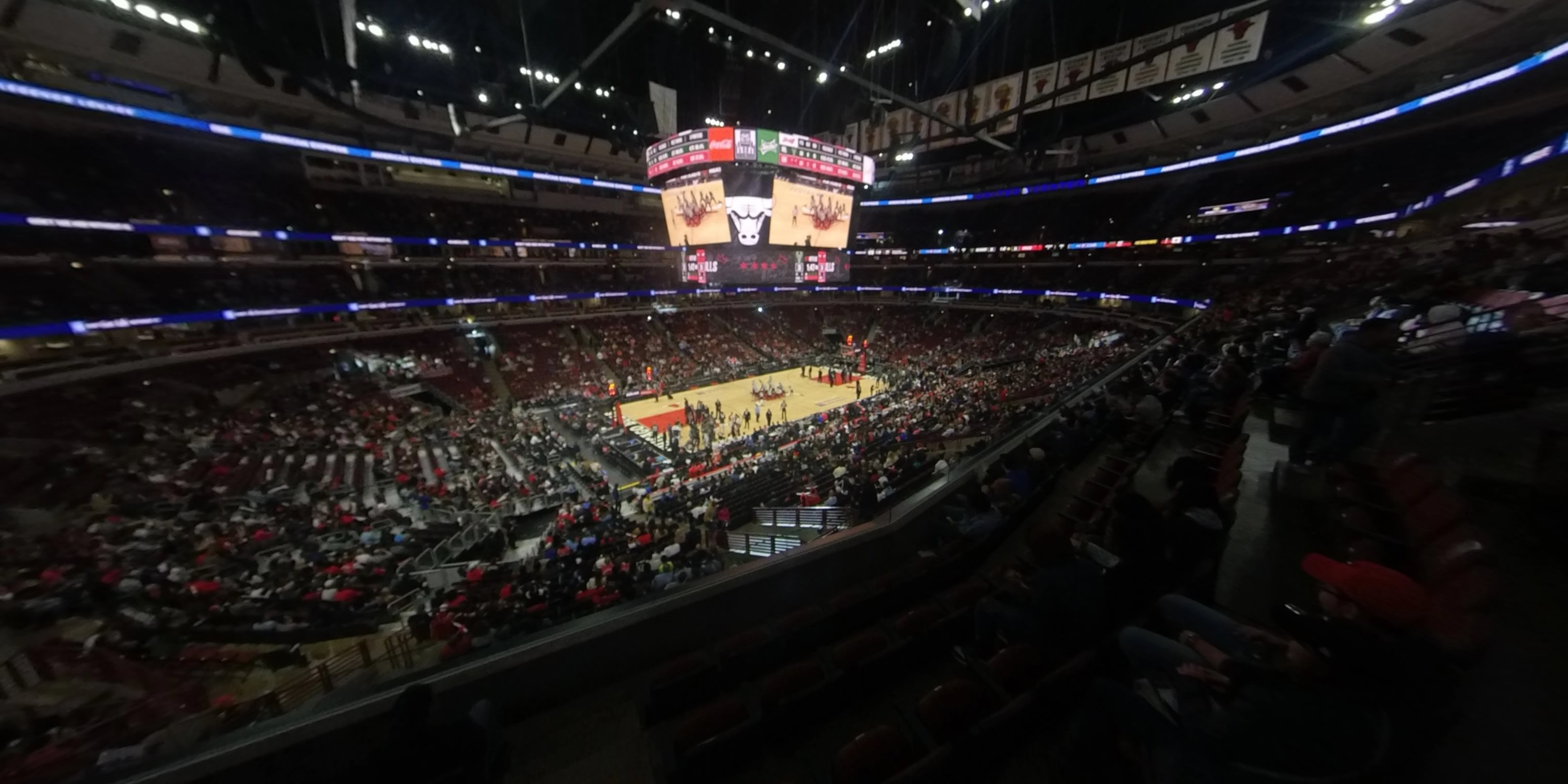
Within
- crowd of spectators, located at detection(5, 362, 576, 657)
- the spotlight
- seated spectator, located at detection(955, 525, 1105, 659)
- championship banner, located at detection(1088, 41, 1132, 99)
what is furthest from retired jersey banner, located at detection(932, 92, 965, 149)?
seated spectator, located at detection(955, 525, 1105, 659)

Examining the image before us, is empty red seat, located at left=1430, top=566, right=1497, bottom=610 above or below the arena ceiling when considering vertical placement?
below

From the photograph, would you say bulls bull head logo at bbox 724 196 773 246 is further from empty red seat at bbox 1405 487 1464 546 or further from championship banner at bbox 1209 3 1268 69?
empty red seat at bbox 1405 487 1464 546

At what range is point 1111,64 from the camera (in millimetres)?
19391

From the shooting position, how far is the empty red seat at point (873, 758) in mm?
2197

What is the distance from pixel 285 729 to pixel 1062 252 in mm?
36915

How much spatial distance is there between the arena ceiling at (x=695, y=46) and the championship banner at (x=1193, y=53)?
1.21ft

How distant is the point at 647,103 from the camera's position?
25.2 m

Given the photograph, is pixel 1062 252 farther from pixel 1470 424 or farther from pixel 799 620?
pixel 799 620

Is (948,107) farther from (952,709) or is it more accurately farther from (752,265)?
(952,709)

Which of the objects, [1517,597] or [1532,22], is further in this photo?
[1532,22]

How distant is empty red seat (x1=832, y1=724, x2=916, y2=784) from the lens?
220 cm

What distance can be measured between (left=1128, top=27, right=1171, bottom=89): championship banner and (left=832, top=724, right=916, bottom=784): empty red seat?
87.0ft

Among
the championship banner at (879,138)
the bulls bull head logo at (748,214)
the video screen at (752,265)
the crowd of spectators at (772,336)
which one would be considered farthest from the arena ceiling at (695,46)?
the crowd of spectators at (772,336)

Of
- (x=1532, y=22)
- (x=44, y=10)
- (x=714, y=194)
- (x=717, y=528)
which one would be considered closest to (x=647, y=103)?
(x=714, y=194)
